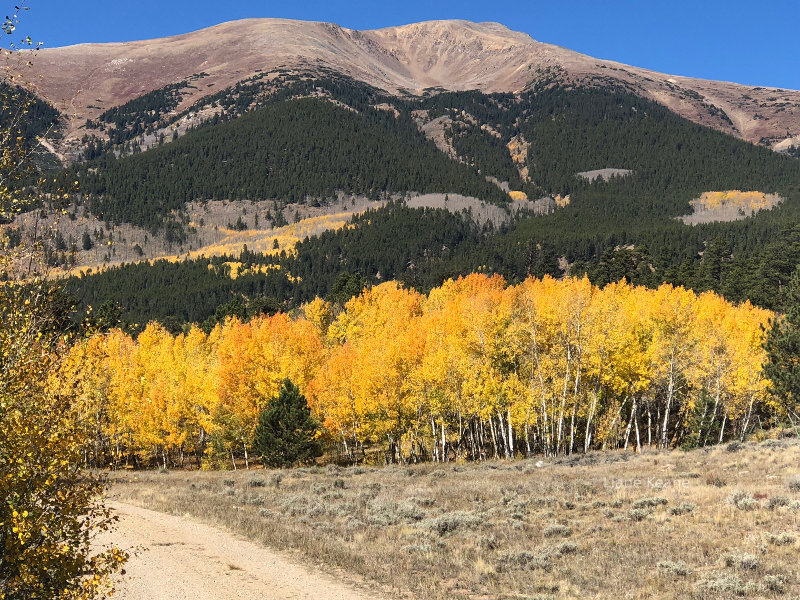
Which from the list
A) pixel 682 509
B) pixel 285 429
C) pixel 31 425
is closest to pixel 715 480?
pixel 682 509

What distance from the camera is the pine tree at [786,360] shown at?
4069 centimetres

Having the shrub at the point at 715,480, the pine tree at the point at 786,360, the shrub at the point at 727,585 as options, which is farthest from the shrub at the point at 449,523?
the pine tree at the point at 786,360

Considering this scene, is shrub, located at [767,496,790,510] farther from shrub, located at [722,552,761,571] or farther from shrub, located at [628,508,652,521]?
shrub, located at [722,552,761,571]

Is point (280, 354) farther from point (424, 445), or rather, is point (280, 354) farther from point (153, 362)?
point (153, 362)

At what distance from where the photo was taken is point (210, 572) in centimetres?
1733

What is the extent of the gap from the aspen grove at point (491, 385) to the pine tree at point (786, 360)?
13.1ft

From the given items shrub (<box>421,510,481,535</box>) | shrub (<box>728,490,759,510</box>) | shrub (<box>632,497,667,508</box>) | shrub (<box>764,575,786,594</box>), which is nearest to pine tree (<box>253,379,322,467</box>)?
shrub (<box>421,510,481,535</box>)

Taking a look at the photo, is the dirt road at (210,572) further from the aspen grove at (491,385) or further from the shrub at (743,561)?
the aspen grove at (491,385)

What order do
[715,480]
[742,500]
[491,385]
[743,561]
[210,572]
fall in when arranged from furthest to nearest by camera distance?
[491,385] → [715,480] → [742,500] → [210,572] → [743,561]

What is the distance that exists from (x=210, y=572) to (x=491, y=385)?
29428mm

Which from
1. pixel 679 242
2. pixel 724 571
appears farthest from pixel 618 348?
pixel 679 242

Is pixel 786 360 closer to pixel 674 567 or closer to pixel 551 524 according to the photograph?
pixel 551 524

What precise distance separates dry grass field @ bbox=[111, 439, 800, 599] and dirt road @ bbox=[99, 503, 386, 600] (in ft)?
3.68

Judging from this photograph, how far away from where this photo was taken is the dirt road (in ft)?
51.7
